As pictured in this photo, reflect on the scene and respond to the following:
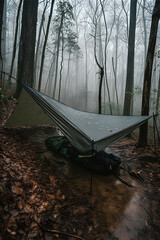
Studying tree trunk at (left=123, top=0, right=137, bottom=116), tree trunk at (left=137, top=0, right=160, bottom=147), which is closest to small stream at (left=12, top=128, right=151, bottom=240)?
tree trunk at (left=137, top=0, right=160, bottom=147)

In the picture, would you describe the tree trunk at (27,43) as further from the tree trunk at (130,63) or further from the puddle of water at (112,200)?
the tree trunk at (130,63)

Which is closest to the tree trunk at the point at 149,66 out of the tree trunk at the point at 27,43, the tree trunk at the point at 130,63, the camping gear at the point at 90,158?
the camping gear at the point at 90,158

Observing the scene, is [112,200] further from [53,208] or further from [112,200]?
[53,208]

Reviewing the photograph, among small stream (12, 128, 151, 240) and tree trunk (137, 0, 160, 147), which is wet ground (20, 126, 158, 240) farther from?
tree trunk (137, 0, 160, 147)

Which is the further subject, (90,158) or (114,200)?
(90,158)

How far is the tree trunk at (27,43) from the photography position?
4.46m

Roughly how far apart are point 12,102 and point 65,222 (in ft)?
15.2

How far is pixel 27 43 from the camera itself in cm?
482

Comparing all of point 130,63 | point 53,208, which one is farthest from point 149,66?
point 53,208

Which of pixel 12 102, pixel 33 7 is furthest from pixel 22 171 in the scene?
pixel 33 7

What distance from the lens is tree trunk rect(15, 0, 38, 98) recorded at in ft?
14.6

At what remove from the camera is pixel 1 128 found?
3184 millimetres

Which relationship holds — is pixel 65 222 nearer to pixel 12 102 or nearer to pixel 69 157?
pixel 69 157

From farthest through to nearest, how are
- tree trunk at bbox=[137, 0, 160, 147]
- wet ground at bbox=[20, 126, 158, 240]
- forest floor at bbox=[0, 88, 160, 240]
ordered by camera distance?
tree trunk at bbox=[137, 0, 160, 147] < wet ground at bbox=[20, 126, 158, 240] < forest floor at bbox=[0, 88, 160, 240]
